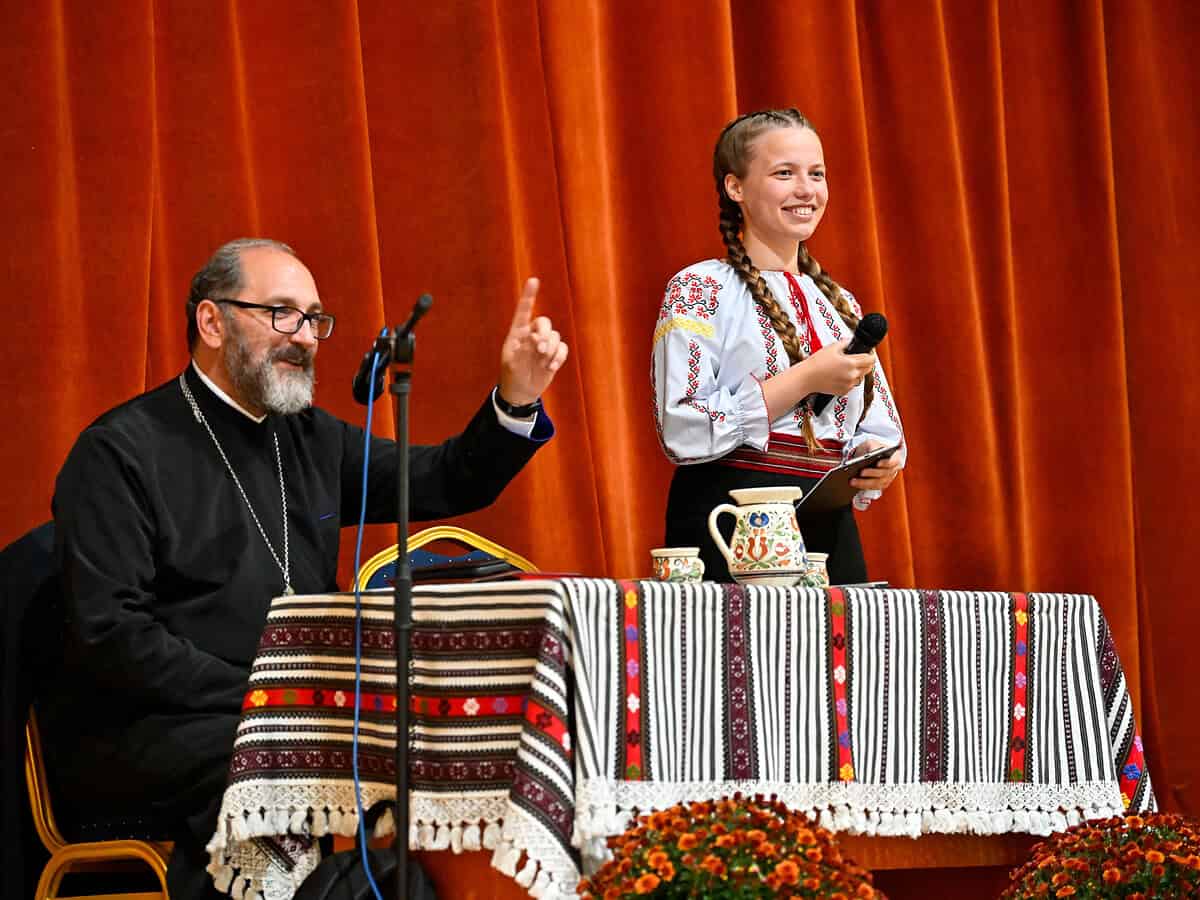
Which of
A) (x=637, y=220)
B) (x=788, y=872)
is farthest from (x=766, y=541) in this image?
(x=637, y=220)

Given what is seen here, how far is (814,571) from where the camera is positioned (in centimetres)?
211

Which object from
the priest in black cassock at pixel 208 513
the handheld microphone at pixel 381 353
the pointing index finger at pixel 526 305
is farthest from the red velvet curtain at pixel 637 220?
the handheld microphone at pixel 381 353

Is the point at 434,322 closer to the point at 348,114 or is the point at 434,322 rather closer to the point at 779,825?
the point at 348,114

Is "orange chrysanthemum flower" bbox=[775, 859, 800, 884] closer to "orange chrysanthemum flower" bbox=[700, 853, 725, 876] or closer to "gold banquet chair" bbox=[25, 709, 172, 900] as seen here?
"orange chrysanthemum flower" bbox=[700, 853, 725, 876]

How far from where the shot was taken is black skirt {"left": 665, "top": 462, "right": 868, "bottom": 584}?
103 inches

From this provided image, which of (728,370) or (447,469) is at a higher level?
(728,370)

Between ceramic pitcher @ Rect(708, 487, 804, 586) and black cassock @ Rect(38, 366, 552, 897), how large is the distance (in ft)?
2.32

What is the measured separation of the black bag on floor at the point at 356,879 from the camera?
5.83 ft

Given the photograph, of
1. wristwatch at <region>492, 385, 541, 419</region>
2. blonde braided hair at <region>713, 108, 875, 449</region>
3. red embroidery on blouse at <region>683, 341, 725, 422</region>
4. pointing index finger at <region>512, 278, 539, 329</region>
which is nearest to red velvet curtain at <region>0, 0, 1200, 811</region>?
blonde braided hair at <region>713, 108, 875, 449</region>

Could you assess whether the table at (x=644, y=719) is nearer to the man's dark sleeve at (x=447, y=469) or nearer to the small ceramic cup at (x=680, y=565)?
the small ceramic cup at (x=680, y=565)

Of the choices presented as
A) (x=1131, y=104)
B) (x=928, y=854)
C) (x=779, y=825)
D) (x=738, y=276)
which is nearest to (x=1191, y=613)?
(x=1131, y=104)

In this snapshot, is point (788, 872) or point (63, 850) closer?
point (788, 872)

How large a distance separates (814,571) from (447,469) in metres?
0.92

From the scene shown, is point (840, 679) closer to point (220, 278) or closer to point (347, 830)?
point (347, 830)
